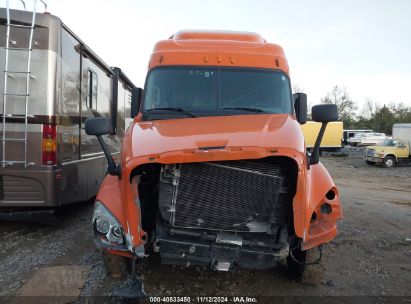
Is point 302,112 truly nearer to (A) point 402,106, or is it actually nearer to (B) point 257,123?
(B) point 257,123

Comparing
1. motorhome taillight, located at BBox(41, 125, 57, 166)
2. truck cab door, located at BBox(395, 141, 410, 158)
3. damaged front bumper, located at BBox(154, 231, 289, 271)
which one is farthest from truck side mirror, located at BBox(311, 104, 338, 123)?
truck cab door, located at BBox(395, 141, 410, 158)

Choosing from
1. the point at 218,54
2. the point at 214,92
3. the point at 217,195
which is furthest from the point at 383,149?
the point at 217,195

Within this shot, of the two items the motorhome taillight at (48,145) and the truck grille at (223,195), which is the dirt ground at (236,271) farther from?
the motorhome taillight at (48,145)

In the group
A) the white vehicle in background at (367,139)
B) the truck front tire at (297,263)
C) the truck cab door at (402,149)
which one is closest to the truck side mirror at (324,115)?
the truck front tire at (297,263)

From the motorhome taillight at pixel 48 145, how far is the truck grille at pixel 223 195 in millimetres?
3025

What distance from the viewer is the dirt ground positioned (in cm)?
455

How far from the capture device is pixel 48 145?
Answer: 6133 millimetres

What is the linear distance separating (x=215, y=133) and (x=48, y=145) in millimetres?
3224

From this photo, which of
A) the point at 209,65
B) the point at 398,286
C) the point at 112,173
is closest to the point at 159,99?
the point at 209,65

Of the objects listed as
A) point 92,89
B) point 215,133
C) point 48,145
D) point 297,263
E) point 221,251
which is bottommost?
point 297,263

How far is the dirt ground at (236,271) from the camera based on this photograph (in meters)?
4.55

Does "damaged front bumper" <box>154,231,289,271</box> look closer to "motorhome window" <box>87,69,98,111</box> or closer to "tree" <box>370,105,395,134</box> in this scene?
"motorhome window" <box>87,69,98,111</box>

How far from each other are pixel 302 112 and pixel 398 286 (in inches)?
96.3

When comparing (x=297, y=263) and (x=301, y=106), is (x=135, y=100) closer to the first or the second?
(x=301, y=106)
